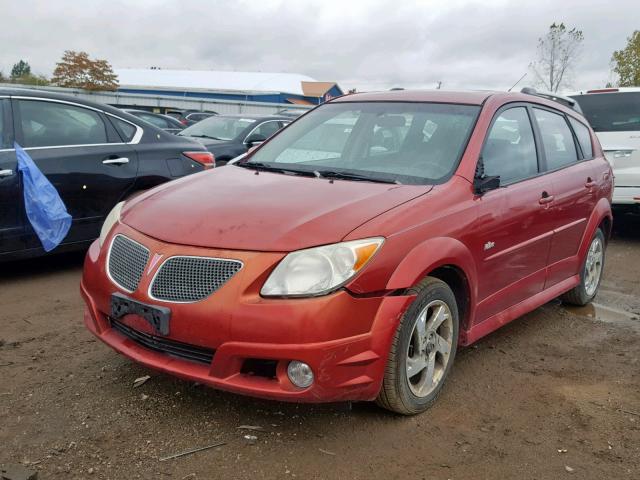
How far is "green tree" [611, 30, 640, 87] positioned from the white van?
23996mm

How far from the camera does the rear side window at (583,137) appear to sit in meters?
5.21

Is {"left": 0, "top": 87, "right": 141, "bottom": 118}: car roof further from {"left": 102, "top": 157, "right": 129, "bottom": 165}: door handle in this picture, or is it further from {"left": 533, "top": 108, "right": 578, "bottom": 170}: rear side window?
{"left": 533, "top": 108, "right": 578, "bottom": 170}: rear side window

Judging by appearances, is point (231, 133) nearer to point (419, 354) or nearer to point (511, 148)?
point (511, 148)

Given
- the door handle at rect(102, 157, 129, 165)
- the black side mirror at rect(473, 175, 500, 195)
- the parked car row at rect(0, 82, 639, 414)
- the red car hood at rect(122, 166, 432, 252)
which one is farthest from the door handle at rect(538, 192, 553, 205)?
the door handle at rect(102, 157, 129, 165)

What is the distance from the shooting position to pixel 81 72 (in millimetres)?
62375

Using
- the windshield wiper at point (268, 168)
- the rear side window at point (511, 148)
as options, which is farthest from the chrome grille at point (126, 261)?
the rear side window at point (511, 148)

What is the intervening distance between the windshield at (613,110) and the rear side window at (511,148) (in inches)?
194

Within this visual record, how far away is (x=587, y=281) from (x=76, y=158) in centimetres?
452

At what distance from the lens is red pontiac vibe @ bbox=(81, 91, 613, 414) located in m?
2.78

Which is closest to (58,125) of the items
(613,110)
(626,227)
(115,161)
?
(115,161)

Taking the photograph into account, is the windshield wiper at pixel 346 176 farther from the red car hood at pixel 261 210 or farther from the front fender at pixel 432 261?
the front fender at pixel 432 261

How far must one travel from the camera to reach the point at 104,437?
294cm

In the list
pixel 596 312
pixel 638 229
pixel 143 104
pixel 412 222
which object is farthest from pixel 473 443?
pixel 143 104

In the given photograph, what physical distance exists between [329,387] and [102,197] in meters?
3.73
